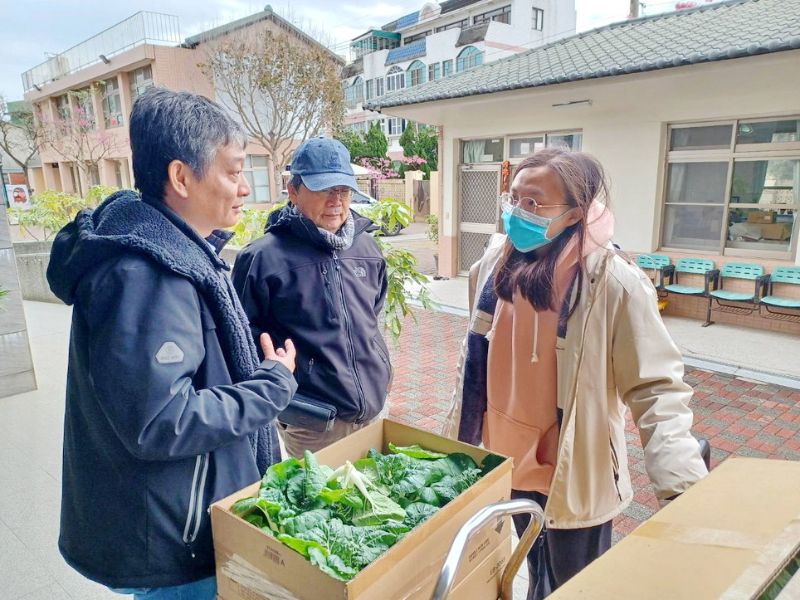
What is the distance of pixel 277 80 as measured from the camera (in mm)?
16266

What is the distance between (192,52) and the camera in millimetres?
19469

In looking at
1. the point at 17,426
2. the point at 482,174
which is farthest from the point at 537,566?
the point at 482,174

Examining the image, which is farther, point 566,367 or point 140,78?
point 140,78

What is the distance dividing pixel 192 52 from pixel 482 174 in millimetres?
15524

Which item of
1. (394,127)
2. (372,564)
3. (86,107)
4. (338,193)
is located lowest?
(372,564)

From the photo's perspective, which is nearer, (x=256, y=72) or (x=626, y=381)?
(x=626, y=381)

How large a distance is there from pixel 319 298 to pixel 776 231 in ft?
21.1

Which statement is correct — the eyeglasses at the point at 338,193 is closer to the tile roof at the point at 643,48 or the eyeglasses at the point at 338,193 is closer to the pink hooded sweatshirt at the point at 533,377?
the pink hooded sweatshirt at the point at 533,377

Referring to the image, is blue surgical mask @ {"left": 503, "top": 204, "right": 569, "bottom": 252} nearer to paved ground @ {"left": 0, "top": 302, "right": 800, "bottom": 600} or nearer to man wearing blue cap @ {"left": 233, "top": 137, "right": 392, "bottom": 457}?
man wearing blue cap @ {"left": 233, "top": 137, "right": 392, "bottom": 457}

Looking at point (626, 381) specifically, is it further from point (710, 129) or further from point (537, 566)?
point (710, 129)

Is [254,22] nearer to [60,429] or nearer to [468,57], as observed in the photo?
[468,57]

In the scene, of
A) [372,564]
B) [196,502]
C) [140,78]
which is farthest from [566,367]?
[140,78]

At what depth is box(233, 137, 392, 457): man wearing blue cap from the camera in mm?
1908

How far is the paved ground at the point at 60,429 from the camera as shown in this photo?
235 centimetres
